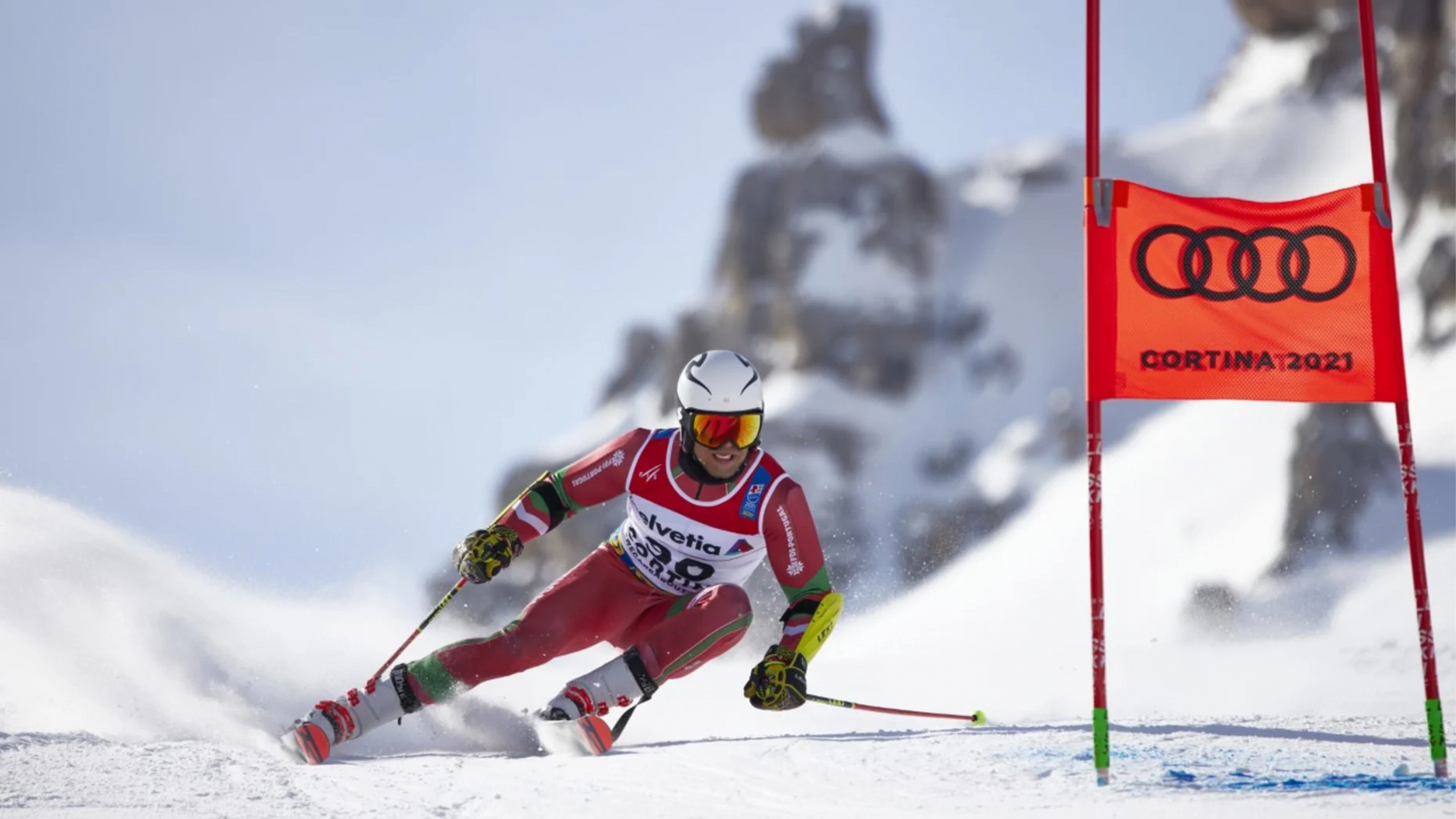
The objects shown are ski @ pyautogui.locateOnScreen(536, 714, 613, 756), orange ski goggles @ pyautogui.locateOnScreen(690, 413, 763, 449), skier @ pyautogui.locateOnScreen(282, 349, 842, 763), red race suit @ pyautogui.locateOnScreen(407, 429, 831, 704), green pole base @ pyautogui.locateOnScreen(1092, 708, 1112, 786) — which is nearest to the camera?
green pole base @ pyautogui.locateOnScreen(1092, 708, 1112, 786)

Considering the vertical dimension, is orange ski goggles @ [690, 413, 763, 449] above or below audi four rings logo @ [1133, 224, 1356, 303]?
below

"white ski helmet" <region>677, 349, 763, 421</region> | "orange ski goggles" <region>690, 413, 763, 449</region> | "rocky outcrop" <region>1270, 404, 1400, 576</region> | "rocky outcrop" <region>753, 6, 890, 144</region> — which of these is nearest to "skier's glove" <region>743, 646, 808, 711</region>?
"orange ski goggles" <region>690, 413, 763, 449</region>

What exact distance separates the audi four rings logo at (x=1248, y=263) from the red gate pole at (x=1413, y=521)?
1.04 feet

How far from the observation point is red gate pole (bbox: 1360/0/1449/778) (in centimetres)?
434

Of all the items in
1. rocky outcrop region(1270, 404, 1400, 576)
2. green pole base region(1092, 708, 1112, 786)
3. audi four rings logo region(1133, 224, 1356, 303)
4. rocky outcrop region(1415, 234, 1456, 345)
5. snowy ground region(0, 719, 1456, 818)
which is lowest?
snowy ground region(0, 719, 1456, 818)

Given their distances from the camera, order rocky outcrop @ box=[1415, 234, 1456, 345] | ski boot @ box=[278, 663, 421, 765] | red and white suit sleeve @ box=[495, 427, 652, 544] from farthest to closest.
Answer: rocky outcrop @ box=[1415, 234, 1456, 345] < red and white suit sleeve @ box=[495, 427, 652, 544] < ski boot @ box=[278, 663, 421, 765]

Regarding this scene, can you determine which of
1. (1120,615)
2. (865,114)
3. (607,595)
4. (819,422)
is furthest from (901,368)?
(607,595)

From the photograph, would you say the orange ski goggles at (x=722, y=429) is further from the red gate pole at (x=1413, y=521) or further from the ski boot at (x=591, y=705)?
the red gate pole at (x=1413, y=521)

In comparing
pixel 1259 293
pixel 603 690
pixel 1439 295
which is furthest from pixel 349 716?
pixel 1439 295

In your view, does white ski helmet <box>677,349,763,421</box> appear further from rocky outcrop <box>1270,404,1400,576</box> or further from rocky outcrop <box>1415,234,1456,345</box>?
rocky outcrop <box>1415,234,1456,345</box>

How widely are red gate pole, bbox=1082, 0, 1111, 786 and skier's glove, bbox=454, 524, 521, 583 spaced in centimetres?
299

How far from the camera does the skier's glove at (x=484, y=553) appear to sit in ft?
19.7

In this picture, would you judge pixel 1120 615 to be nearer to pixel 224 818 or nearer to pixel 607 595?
pixel 607 595

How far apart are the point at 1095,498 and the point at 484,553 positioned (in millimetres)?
3173
